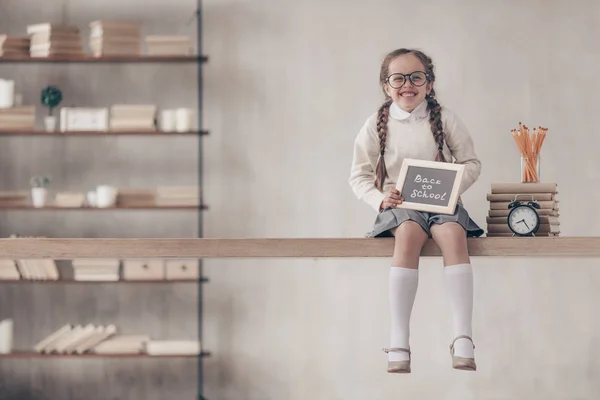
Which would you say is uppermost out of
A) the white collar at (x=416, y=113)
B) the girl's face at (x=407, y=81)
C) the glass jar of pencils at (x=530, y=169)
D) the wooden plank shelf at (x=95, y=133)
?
the girl's face at (x=407, y=81)

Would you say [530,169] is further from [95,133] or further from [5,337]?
[5,337]

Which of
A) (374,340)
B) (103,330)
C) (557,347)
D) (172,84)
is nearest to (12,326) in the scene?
(103,330)

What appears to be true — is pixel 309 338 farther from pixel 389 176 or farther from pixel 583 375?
pixel 389 176

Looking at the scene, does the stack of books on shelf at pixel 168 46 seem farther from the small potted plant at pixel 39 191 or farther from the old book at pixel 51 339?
the old book at pixel 51 339

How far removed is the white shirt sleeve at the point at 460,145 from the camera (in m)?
3.34

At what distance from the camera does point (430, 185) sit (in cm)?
316

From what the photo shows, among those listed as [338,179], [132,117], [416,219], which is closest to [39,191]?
[132,117]

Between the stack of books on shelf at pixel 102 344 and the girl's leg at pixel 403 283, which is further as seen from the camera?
the stack of books on shelf at pixel 102 344

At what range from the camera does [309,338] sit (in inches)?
206

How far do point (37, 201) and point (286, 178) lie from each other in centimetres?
148

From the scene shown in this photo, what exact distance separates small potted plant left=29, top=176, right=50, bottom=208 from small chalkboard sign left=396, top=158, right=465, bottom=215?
254 cm

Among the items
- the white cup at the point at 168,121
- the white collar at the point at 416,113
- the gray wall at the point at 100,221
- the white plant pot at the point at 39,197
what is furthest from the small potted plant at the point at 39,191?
the white collar at the point at 416,113

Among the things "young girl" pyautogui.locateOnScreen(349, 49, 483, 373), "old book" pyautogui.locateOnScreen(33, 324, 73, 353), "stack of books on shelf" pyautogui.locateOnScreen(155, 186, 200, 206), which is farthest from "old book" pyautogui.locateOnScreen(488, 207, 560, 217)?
"old book" pyautogui.locateOnScreen(33, 324, 73, 353)

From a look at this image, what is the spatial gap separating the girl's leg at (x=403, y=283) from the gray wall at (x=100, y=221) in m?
2.36
